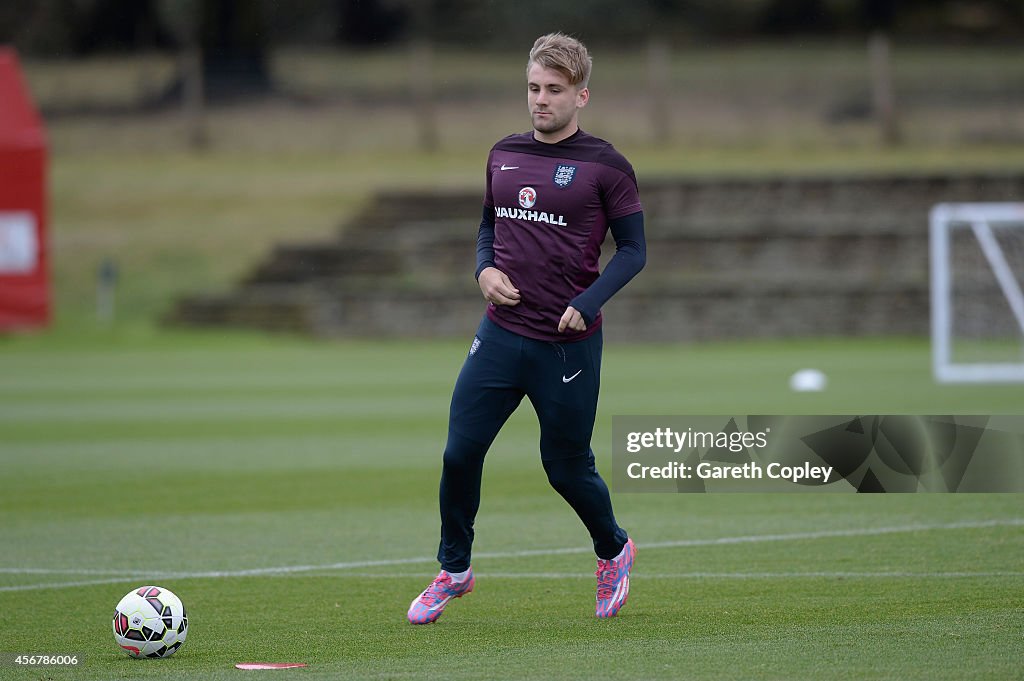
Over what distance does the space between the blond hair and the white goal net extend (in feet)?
45.2

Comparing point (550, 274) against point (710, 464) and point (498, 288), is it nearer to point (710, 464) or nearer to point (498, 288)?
point (498, 288)

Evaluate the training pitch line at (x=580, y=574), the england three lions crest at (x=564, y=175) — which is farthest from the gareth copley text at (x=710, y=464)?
the england three lions crest at (x=564, y=175)

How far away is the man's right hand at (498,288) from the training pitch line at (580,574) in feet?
6.26

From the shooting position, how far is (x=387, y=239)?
3203cm

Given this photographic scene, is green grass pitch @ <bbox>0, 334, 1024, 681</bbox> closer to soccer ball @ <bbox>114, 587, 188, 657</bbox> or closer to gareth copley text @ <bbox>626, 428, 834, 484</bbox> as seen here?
soccer ball @ <bbox>114, 587, 188, 657</bbox>

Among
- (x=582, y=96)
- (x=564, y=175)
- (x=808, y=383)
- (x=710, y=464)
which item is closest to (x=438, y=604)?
(x=564, y=175)

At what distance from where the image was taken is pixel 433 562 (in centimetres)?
832

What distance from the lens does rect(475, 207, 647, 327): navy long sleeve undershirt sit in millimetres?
6312

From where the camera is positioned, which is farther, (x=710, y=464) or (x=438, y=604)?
(x=710, y=464)

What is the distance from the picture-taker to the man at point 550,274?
640 cm

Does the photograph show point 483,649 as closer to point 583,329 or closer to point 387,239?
point 583,329

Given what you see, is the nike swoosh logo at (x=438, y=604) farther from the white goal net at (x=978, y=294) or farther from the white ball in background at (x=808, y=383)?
the white goal net at (x=978, y=294)

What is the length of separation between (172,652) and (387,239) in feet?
86.0

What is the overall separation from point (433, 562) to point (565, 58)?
3.04 m
